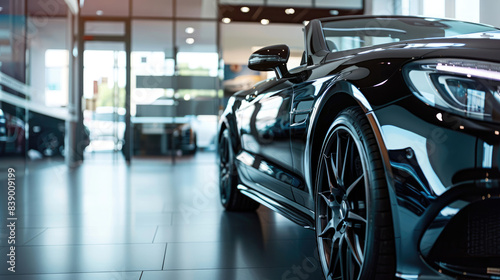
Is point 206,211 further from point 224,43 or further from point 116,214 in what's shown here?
point 224,43

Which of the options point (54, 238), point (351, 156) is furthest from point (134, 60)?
point (351, 156)

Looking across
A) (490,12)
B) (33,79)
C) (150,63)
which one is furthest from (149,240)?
(150,63)

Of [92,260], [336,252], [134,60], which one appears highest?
[134,60]

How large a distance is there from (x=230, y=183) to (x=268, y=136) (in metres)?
1.37

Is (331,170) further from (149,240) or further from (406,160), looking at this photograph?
(149,240)

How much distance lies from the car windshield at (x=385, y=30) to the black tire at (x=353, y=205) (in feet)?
3.39

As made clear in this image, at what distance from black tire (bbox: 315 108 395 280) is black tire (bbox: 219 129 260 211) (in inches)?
81.0

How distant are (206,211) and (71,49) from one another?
8645 millimetres

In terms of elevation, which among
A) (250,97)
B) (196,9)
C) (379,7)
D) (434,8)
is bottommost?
(250,97)

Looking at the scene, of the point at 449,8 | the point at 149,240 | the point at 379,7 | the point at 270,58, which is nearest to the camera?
the point at 270,58

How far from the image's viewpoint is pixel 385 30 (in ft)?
10.2

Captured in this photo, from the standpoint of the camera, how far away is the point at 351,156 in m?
1.95

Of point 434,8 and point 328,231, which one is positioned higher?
point 434,8

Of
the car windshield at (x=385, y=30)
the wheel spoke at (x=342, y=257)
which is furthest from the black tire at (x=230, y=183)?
the wheel spoke at (x=342, y=257)
